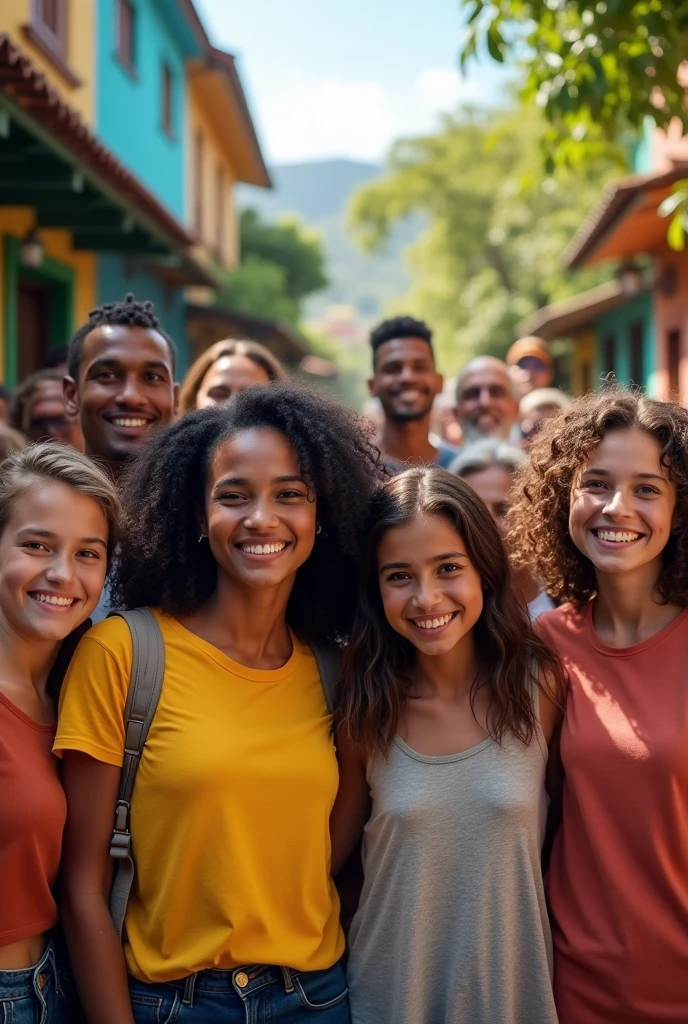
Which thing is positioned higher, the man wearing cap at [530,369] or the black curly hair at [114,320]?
the man wearing cap at [530,369]

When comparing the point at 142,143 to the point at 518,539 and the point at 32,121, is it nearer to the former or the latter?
the point at 32,121

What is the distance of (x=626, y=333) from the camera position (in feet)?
58.2

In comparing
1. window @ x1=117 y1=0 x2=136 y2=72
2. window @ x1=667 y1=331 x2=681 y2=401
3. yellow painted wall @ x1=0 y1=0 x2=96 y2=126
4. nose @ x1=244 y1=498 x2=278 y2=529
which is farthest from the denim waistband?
window @ x1=667 y1=331 x2=681 y2=401

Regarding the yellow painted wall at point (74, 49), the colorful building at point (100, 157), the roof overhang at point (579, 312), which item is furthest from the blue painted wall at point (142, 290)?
the roof overhang at point (579, 312)

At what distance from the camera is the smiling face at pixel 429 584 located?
2709mm

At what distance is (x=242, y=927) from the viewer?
7.84ft

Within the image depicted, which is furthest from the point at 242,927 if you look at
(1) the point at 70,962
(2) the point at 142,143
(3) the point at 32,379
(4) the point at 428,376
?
(2) the point at 142,143

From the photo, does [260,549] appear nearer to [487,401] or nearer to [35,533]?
[35,533]

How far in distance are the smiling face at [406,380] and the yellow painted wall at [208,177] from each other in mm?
13023

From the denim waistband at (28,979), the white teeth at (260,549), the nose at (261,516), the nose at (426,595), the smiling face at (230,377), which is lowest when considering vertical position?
the denim waistband at (28,979)

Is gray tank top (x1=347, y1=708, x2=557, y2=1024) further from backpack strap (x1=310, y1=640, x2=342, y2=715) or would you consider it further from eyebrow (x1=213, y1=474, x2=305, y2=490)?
eyebrow (x1=213, y1=474, x2=305, y2=490)

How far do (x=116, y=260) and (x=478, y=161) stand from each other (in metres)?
22.4

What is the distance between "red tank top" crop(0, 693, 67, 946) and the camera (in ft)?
7.64

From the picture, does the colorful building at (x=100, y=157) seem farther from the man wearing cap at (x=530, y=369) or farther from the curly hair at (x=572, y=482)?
the curly hair at (x=572, y=482)
